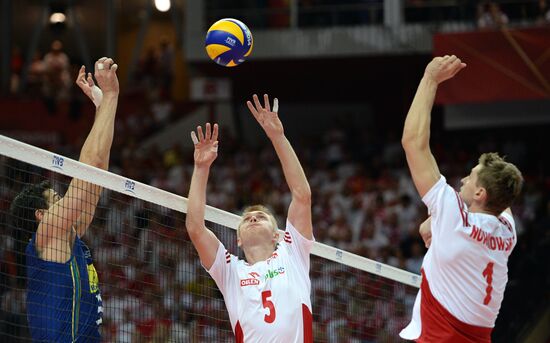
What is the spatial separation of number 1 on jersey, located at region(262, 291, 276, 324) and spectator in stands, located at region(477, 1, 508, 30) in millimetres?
10015

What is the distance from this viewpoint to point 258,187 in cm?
1786

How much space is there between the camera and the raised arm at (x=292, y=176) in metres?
5.98

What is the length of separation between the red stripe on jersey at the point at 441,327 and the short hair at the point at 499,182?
57 cm

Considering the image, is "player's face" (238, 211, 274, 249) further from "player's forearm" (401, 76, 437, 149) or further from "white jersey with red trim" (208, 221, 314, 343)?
"player's forearm" (401, 76, 437, 149)

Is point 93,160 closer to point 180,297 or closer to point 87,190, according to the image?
point 87,190

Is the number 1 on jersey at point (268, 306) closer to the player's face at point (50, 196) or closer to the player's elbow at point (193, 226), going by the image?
the player's elbow at point (193, 226)

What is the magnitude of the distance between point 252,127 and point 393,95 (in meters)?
3.60

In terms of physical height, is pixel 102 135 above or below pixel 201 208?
above

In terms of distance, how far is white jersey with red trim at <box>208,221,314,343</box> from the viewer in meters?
5.64

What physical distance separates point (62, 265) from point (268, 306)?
1306 mm

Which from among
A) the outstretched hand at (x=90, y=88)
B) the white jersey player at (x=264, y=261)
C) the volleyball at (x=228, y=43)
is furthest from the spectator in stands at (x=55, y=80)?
the white jersey player at (x=264, y=261)

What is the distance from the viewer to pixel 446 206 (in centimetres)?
475

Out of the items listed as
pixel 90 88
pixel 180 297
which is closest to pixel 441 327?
pixel 90 88

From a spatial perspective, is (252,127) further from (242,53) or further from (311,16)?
(242,53)
